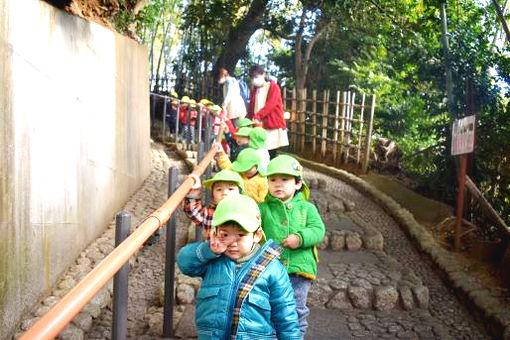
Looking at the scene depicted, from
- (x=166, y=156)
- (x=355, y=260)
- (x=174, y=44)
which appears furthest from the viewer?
(x=174, y=44)

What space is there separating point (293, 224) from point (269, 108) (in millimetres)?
3300

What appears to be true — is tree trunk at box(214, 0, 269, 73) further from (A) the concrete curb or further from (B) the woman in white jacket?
(A) the concrete curb

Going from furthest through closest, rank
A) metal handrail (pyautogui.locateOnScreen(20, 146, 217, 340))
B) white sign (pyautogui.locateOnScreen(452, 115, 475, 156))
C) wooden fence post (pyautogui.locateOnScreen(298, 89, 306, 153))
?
wooden fence post (pyautogui.locateOnScreen(298, 89, 306, 153))
white sign (pyautogui.locateOnScreen(452, 115, 475, 156))
metal handrail (pyautogui.locateOnScreen(20, 146, 217, 340))

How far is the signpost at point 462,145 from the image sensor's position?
505cm

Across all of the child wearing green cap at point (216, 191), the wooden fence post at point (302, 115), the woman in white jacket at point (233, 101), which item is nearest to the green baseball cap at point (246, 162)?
the child wearing green cap at point (216, 191)

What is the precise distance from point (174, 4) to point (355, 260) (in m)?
13.1

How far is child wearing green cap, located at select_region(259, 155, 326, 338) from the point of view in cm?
275

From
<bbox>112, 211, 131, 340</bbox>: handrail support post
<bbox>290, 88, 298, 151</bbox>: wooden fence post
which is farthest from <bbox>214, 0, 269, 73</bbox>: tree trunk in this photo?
<bbox>112, 211, 131, 340</bbox>: handrail support post

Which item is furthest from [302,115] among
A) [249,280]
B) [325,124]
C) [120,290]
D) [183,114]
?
[249,280]

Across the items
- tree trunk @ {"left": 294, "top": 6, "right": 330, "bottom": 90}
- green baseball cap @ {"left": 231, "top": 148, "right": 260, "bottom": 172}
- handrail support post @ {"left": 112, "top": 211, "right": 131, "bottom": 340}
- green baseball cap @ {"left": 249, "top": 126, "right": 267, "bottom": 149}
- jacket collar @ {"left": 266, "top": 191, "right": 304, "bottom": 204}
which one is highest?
tree trunk @ {"left": 294, "top": 6, "right": 330, "bottom": 90}

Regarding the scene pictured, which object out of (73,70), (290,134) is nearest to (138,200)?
(73,70)

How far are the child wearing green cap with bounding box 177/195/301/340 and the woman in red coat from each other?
13.1ft

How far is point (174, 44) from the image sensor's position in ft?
65.3

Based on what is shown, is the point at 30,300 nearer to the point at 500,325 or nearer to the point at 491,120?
the point at 500,325
